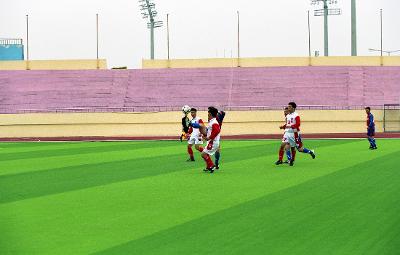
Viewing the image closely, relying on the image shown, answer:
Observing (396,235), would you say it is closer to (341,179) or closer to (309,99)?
(341,179)

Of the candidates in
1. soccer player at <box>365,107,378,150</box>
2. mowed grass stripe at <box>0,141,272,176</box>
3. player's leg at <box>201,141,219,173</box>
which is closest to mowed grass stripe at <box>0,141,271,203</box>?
mowed grass stripe at <box>0,141,272,176</box>

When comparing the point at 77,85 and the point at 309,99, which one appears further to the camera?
the point at 77,85

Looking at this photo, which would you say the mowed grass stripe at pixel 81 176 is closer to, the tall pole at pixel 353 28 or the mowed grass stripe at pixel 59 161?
→ the mowed grass stripe at pixel 59 161

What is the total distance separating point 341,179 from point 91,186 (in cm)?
613

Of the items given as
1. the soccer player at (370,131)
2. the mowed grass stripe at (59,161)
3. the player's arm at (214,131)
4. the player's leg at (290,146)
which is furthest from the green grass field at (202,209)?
the soccer player at (370,131)

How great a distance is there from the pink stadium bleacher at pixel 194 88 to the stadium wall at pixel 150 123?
9.25 feet

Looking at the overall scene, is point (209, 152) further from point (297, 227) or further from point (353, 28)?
point (353, 28)

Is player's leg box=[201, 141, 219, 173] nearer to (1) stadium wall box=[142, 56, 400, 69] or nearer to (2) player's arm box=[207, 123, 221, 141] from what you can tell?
(2) player's arm box=[207, 123, 221, 141]

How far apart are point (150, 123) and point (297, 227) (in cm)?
4830

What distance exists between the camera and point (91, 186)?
63.0 feet

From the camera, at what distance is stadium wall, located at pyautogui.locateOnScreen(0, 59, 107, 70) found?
78688mm

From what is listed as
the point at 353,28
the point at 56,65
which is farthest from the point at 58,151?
the point at 353,28

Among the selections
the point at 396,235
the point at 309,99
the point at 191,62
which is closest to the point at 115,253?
the point at 396,235

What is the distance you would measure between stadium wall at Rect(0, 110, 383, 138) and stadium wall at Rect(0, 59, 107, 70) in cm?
1886
